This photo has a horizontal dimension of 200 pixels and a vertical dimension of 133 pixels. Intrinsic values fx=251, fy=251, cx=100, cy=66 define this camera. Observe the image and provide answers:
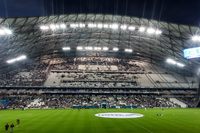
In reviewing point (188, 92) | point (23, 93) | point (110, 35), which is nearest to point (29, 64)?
point (23, 93)

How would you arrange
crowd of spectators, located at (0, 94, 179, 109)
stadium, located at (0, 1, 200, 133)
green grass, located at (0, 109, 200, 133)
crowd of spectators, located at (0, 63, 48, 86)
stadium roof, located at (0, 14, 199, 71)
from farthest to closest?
crowd of spectators, located at (0, 63, 48, 86) < crowd of spectators, located at (0, 94, 179, 109) < stadium, located at (0, 1, 200, 133) < stadium roof, located at (0, 14, 199, 71) < green grass, located at (0, 109, 200, 133)

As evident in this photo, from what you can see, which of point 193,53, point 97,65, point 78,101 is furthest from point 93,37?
point 193,53

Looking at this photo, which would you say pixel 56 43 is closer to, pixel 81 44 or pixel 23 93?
pixel 81 44

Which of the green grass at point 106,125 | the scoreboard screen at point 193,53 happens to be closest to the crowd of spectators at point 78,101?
the scoreboard screen at point 193,53

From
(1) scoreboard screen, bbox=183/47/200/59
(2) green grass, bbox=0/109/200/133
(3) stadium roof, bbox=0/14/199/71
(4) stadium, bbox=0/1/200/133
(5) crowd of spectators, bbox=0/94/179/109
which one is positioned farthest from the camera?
(5) crowd of spectators, bbox=0/94/179/109

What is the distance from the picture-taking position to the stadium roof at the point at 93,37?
66.9 metres

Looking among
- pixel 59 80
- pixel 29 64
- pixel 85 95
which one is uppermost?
pixel 29 64

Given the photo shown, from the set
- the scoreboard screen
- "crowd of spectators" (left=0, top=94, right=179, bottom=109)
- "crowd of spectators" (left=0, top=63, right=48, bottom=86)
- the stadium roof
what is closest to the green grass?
the scoreboard screen

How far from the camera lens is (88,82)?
315 ft

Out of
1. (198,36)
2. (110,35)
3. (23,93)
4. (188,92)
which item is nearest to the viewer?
(198,36)

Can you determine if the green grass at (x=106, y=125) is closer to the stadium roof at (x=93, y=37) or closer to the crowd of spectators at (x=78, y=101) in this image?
the stadium roof at (x=93, y=37)

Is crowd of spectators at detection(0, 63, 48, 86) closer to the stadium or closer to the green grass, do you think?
the stadium

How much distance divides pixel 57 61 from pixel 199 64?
59.0 m

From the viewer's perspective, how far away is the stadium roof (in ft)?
219
